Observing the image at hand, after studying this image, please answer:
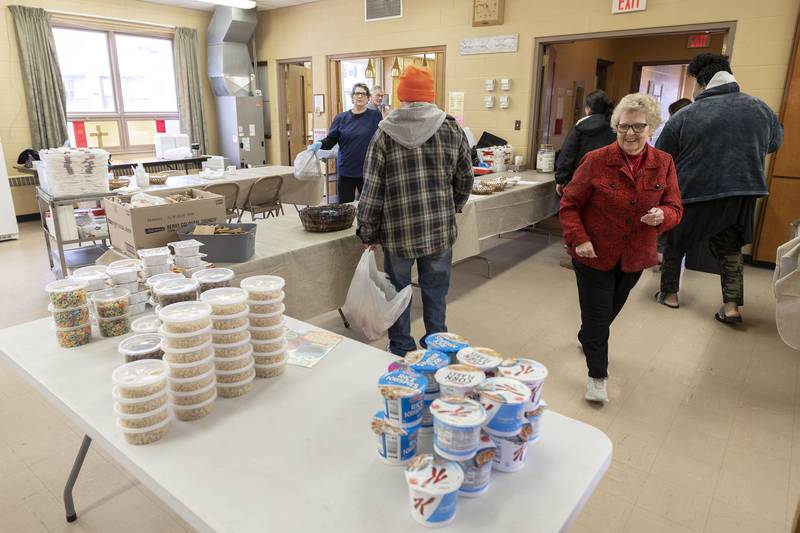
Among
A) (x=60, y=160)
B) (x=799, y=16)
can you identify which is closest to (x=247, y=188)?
(x=60, y=160)

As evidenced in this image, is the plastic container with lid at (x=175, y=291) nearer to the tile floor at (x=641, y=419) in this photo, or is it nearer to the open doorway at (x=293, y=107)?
the tile floor at (x=641, y=419)

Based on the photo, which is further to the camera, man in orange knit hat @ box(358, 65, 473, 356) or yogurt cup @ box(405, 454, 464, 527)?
man in orange knit hat @ box(358, 65, 473, 356)

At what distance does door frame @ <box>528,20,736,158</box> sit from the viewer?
4.53m

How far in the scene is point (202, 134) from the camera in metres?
8.09

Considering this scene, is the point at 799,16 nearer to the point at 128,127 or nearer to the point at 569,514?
the point at 569,514

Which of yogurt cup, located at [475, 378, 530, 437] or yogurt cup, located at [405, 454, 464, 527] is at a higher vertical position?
yogurt cup, located at [475, 378, 530, 437]

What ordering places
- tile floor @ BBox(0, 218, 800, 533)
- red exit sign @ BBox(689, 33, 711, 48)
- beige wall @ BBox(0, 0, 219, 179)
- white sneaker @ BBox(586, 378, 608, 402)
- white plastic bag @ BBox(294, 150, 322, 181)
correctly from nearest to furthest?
tile floor @ BBox(0, 218, 800, 533)
white sneaker @ BBox(586, 378, 608, 402)
white plastic bag @ BBox(294, 150, 322, 181)
beige wall @ BBox(0, 0, 219, 179)
red exit sign @ BBox(689, 33, 711, 48)

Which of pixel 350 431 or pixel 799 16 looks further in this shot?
pixel 799 16

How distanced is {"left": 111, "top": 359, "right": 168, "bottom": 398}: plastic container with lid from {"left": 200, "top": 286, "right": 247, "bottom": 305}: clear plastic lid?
185 mm

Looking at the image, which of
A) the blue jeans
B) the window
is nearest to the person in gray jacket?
the blue jeans

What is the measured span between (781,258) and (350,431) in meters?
2.28

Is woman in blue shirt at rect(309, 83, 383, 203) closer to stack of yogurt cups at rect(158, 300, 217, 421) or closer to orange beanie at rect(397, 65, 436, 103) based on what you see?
orange beanie at rect(397, 65, 436, 103)

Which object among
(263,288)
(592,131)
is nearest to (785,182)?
(592,131)

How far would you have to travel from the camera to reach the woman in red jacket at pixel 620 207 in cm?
209
